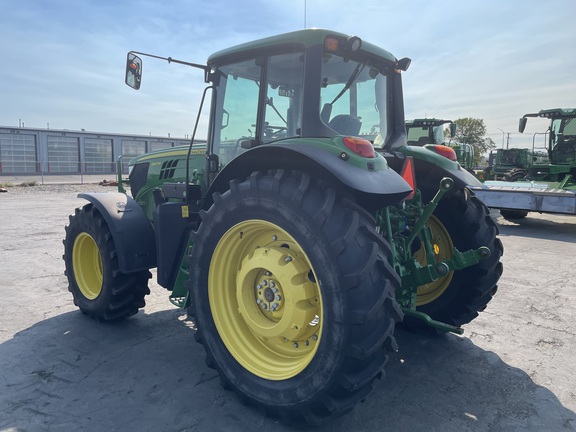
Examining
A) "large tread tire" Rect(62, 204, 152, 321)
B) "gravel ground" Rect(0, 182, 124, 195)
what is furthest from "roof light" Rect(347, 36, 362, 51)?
"gravel ground" Rect(0, 182, 124, 195)

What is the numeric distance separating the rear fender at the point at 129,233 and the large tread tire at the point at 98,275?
123mm

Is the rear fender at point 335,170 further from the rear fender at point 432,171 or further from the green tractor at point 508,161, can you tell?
the green tractor at point 508,161

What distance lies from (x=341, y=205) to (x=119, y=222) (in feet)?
7.45

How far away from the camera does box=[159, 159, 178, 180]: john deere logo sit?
4418 millimetres

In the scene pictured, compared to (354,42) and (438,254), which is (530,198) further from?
(354,42)

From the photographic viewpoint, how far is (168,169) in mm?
4480

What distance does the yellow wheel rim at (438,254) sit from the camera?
3689 mm

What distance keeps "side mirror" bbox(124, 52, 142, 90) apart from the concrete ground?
217cm

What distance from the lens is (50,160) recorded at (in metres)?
32.9

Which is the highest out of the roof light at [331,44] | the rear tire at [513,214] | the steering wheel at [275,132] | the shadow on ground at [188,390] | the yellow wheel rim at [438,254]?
the roof light at [331,44]

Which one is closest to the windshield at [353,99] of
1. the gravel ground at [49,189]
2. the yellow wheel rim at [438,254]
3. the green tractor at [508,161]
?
the yellow wheel rim at [438,254]

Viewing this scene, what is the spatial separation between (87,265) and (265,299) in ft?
8.08

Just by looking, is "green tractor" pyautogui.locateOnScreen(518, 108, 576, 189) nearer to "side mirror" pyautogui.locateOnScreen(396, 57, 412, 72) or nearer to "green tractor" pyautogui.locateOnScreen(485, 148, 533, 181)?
"green tractor" pyautogui.locateOnScreen(485, 148, 533, 181)

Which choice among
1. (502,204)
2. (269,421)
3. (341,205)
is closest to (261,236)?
(341,205)
